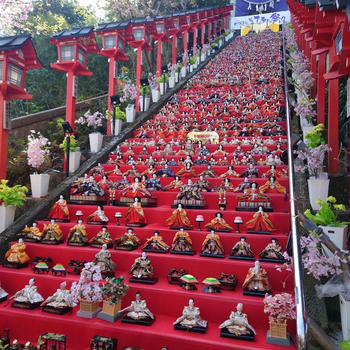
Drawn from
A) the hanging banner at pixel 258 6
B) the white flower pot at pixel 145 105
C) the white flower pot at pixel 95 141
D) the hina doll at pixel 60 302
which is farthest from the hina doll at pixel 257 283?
the hanging banner at pixel 258 6

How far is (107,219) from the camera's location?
6.54 meters

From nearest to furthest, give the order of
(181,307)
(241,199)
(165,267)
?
(181,307), (165,267), (241,199)

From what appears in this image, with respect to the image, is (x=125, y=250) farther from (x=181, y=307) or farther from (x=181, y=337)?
(x=181, y=337)

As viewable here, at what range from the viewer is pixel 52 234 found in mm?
6160

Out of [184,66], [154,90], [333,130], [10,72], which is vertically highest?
[184,66]

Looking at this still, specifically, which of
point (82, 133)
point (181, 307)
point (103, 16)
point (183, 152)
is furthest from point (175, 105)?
point (103, 16)

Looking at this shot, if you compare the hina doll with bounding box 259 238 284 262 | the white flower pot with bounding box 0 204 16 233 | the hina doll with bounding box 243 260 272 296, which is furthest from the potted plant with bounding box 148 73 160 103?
the hina doll with bounding box 243 260 272 296

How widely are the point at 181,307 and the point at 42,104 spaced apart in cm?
1292

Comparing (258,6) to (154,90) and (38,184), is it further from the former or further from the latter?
(38,184)

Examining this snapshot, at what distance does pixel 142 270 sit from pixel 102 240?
112 cm

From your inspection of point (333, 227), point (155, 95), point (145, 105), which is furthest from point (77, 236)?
point (155, 95)

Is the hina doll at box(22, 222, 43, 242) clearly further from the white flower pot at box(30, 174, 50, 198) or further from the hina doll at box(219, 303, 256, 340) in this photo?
the hina doll at box(219, 303, 256, 340)

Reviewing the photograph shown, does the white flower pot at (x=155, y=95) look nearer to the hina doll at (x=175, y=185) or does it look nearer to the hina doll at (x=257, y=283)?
the hina doll at (x=175, y=185)

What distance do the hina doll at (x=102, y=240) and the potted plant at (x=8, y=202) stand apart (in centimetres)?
185
